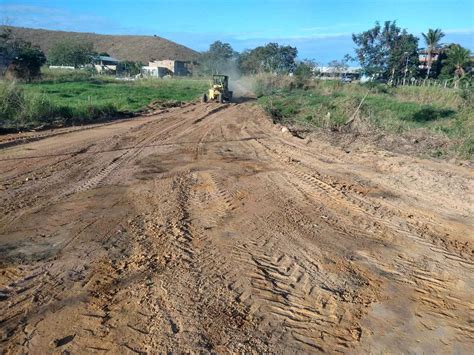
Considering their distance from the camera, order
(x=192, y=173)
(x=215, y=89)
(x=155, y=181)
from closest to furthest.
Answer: (x=155, y=181) → (x=192, y=173) → (x=215, y=89)

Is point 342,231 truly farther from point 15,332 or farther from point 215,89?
point 215,89

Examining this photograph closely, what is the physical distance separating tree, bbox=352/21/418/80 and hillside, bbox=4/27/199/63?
68389 mm

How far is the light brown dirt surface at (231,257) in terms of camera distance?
14.4 ft

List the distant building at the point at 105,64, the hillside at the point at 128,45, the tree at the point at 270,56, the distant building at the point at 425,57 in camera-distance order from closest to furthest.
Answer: the distant building at the point at 425,57
the tree at the point at 270,56
the distant building at the point at 105,64
the hillside at the point at 128,45

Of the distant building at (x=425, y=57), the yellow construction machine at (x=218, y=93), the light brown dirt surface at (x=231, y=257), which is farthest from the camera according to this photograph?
the distant building at (x=425, y=57)

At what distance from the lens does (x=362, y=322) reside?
15.4ft

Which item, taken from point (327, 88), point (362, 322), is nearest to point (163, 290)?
point (362, 322)

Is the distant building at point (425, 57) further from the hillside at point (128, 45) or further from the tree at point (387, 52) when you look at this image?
the hillside at point (128, 45)

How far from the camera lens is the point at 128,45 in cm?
13538

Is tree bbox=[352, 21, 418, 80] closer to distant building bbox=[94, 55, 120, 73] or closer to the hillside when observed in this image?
distant building bbox=[94, 55, 120, 73]

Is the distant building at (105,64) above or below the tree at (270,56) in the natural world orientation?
below

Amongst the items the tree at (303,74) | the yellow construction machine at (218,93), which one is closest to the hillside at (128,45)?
the tree at (303,74)

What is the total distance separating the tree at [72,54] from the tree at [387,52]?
51291mm

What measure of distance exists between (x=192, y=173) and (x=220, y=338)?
6699 mm
